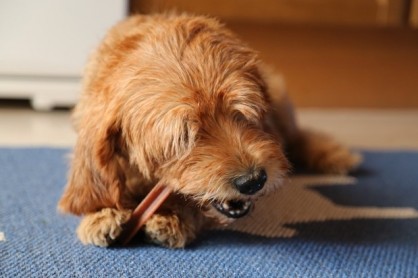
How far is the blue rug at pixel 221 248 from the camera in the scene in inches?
54.4

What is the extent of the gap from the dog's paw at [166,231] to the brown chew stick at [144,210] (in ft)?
0.06

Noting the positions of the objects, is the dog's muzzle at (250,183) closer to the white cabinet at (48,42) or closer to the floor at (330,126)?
the floor at (330,126)

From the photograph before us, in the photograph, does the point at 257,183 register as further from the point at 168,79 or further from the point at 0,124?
the point at 0,124

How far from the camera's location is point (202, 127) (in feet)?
4.60

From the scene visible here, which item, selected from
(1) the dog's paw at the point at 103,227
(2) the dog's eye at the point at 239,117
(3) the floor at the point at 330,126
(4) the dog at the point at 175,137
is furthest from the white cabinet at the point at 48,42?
(2) the dog's eye at the point at 239,117

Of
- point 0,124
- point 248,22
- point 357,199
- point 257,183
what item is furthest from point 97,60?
point 248,22

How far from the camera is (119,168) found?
1.53 metres

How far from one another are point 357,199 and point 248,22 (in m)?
1.48

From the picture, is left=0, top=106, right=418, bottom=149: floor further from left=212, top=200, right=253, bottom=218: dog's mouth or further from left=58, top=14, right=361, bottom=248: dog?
left=212, top=200, right=253, bottom=218: dog's mouth

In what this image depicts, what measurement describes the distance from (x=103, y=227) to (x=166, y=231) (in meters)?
0.15

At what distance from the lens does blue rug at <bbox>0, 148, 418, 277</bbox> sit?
1381 millimetres

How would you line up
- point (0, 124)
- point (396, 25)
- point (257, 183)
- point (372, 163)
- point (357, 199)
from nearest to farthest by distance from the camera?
1. point (257, 183)
2. point (357, 199)
3. point (372, 163)
4. point (0, 124)
5. point (396, 25)

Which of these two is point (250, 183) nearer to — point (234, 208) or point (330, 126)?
point (234, 208)

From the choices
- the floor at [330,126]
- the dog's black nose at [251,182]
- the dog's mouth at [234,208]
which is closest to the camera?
the dog's black nose at [251,182]
